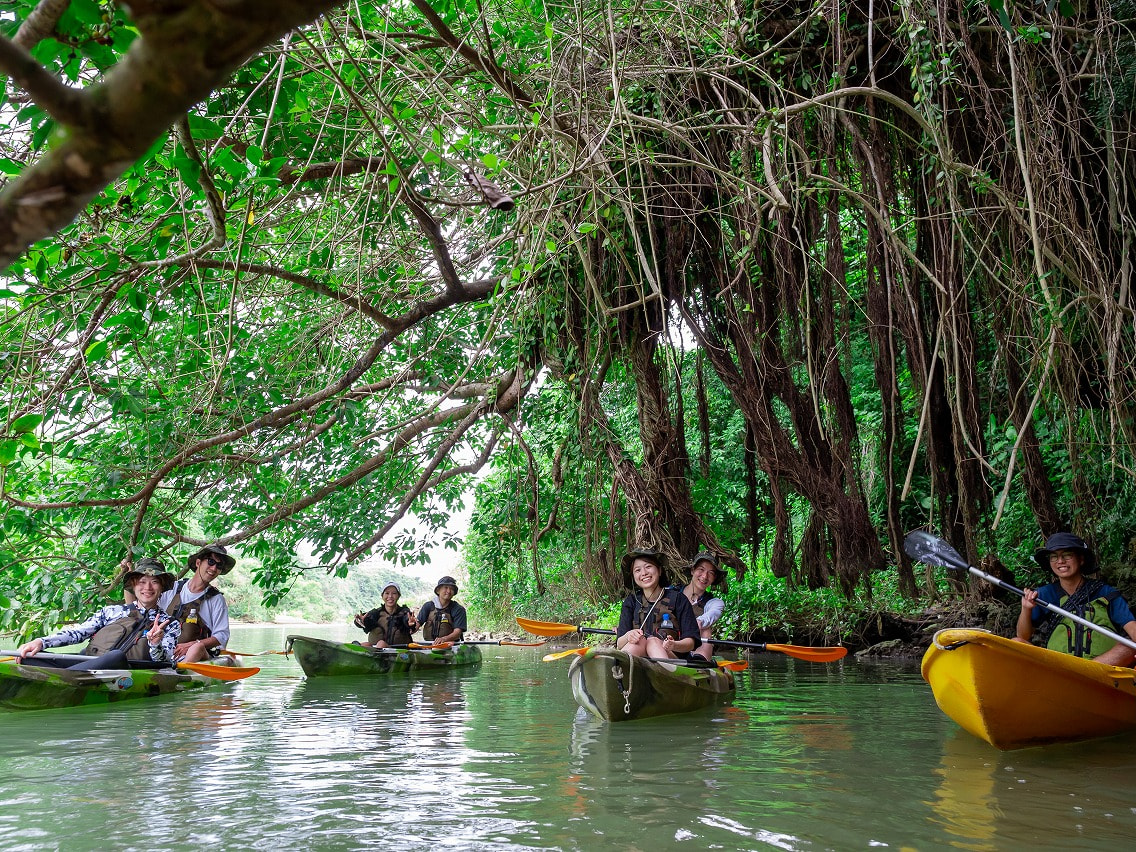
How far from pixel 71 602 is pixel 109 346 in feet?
7.59

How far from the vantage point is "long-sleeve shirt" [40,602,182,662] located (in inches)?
260

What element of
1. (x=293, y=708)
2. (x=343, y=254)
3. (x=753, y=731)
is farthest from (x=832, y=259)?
(x=293, y=708)

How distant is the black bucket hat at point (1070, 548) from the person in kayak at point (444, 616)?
7.04 metres

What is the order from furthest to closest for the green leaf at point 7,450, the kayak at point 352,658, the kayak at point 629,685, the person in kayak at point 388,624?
the person in kayak at point 388,624, the kayak at point 352,658, the kayak at point 629,685, the green leaf at point 7,450

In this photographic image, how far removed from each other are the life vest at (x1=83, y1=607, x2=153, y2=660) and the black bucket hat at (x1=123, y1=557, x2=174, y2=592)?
29cm

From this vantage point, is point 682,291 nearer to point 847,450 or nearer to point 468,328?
point 847,450

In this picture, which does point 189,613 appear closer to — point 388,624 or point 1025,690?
point 388,624

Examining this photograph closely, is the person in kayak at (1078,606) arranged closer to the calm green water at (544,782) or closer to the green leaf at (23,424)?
the calm green water at (544,782)

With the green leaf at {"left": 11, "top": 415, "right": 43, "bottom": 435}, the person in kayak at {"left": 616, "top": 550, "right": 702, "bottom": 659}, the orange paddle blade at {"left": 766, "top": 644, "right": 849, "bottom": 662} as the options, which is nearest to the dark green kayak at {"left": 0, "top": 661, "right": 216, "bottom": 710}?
the green leaf at {"left": 11, "top": 415, "right": 43, "bottom": 435}

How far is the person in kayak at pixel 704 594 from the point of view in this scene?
658cm

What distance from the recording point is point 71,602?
662cm

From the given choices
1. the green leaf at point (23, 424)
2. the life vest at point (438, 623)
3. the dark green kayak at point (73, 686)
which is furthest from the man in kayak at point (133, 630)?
the life vest at point (438, 623)

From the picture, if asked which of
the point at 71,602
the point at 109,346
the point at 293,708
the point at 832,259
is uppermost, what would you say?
the point at 832,259

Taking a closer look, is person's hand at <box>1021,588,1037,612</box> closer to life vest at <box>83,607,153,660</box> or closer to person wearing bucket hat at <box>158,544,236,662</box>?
person wearing bucket hat at <box>158,544,236,662</box>
